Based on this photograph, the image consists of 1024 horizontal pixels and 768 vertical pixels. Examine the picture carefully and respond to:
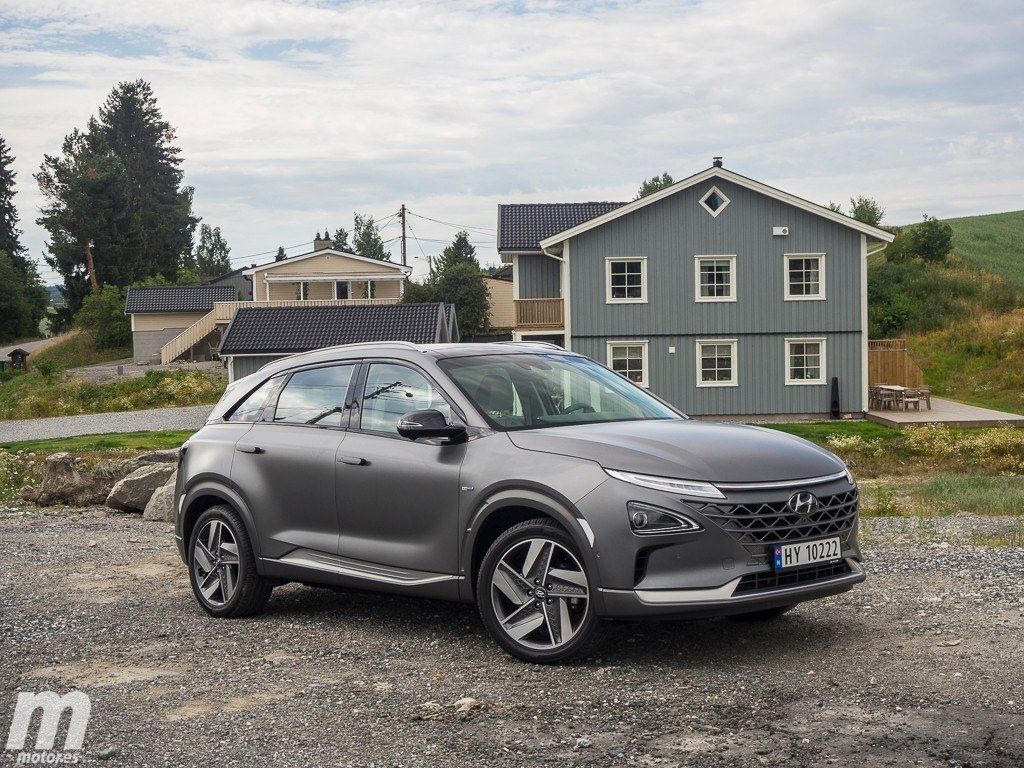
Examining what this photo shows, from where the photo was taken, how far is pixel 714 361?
3769 centimetres

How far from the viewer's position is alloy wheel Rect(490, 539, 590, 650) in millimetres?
5820

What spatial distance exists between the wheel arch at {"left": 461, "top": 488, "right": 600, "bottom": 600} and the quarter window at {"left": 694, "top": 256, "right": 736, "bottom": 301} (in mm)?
32172

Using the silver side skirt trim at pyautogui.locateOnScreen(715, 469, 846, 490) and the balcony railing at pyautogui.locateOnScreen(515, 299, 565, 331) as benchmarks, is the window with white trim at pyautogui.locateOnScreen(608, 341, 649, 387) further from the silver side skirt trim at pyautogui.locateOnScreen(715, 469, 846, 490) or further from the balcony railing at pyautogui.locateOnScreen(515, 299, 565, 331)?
the silver side skirt trim at pyautogui.locateOnScreen(715, 469, 846, 490)

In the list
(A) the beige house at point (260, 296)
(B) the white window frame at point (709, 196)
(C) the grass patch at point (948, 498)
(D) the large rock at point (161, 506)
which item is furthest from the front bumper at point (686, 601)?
(A) the beige house at point (260, 296)

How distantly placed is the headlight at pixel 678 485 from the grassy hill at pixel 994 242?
5324cm

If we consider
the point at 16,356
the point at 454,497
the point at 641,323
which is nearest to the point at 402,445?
the point at 454,497

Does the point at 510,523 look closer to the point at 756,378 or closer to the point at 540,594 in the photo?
the point at 540,594

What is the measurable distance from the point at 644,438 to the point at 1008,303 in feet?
165

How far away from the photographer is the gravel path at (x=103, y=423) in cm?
3356

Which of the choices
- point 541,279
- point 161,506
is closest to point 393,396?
point 161,506

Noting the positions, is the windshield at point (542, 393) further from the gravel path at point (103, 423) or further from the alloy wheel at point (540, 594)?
the gravel path at point (103, 423)

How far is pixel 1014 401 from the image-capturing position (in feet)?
Result: 128

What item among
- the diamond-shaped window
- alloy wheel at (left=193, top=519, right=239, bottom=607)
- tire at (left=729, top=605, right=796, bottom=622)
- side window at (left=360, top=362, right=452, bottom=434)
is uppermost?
the diamond-shaped window

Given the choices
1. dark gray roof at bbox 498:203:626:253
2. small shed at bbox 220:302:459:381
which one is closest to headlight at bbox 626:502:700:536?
small shed at bbox 220:302:459:381
